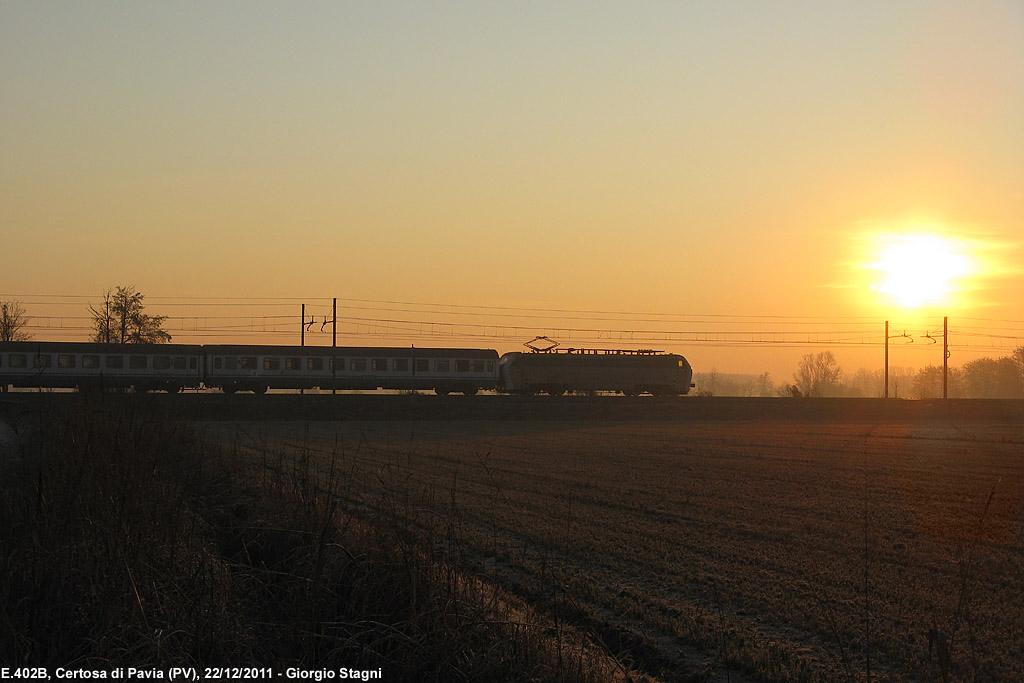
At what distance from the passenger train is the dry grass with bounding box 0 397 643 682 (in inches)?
2016

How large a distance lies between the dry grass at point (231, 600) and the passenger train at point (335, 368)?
168ft

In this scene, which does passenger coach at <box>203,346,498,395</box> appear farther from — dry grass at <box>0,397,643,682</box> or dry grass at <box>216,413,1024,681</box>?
dry grass at <box>0,397,643,682</box>

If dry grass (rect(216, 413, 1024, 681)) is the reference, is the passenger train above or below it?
above

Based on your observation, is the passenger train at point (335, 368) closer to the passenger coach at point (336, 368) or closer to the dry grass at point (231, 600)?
the passenger coach at point (336, 368)

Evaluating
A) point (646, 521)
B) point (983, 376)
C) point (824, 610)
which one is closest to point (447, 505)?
point (646, 521)

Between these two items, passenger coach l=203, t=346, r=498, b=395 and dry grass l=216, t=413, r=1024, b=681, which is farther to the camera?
passenger coach l=203, t=346, r=498, b=395

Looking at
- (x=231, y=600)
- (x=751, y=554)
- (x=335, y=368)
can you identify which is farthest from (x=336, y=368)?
(x=231, y=600)

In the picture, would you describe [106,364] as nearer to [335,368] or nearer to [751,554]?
[335,368]

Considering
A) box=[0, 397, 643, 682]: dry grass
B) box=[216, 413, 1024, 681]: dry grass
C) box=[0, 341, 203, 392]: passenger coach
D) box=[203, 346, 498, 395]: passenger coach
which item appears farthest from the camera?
box=[203, 346, 498, 395]: passenger coach

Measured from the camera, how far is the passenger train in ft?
192

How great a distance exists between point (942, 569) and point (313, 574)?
7881 millimetres

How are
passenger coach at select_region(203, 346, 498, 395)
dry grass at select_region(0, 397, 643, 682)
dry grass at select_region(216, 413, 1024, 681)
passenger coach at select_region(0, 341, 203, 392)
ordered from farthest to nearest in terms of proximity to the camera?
passenger coach at select_region(203, 346, 498, 395)
passenger coach at select_region(0, 341, 203, 392)
dry grass at select_region(216, 413, 1024, 681)
dry grass at select_region(0, 397, 643, 682)

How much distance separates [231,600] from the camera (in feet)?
21.1

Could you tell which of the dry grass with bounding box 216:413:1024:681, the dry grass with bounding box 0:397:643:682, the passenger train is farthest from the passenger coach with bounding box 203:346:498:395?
the dry grass with bounding box 0:397:643:682
